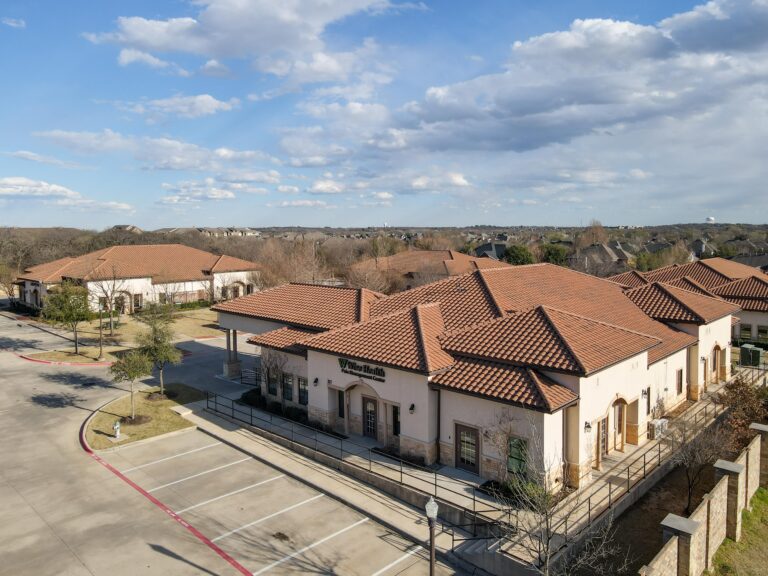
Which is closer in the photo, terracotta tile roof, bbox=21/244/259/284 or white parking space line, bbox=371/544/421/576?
white parking space line, bbox=371/544/421/576

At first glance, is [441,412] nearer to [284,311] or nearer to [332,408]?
[332,408]

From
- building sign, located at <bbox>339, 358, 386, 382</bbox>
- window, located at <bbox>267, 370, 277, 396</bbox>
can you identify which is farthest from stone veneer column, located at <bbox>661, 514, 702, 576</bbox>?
window, located at <bbox>267, 370, 277, 396</bbox>

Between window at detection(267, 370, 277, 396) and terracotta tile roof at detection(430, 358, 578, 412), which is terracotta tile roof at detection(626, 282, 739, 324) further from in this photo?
window at detection(267, 370, 277, 396)

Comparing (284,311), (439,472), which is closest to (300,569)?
(439,472)

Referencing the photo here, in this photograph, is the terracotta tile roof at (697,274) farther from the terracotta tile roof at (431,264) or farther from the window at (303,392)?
the window at (303,392)

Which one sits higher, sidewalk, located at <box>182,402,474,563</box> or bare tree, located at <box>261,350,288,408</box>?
bare tree, located at <box>261,350,288,408</box>
